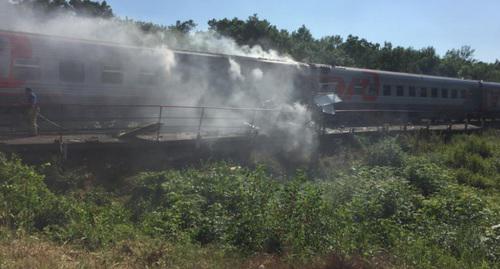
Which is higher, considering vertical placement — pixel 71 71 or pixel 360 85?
pixel 360 85

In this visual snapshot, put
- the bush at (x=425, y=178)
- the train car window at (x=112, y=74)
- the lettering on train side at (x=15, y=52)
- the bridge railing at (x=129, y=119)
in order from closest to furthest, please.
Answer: the bush at (x=425, y=178), the bridge railing at (x=129, y=119), the lettering on train side at (x=15, y=52), the train car window at (x=112, y=74)

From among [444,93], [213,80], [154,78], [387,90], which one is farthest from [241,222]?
[444,93]

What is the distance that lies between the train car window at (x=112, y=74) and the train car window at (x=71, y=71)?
676mm

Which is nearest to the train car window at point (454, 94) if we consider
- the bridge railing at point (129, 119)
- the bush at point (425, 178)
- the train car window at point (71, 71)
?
the bridge railing at point (129, 119)

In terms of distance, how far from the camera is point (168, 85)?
17.3m

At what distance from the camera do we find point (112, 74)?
16.4m

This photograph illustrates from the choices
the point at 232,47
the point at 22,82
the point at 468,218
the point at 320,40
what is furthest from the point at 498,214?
the point at 320,40

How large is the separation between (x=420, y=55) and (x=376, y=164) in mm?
60100

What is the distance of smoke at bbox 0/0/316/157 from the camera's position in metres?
15.4

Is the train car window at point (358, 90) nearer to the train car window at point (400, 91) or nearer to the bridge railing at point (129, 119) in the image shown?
the train car window at point (400, 91)

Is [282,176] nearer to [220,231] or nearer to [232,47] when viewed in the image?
[220,231]

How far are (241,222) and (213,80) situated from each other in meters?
11.0

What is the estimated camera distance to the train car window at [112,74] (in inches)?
637

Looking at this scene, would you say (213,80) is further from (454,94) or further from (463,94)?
(463,94)
